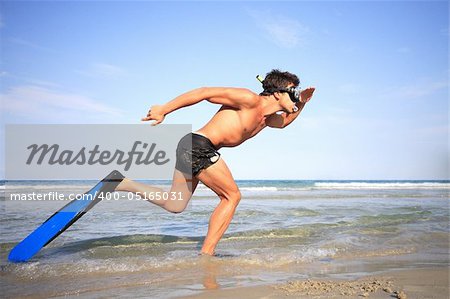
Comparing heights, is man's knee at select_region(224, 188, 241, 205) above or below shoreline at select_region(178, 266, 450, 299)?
above

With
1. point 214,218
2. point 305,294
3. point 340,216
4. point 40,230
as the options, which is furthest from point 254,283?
point 340,216

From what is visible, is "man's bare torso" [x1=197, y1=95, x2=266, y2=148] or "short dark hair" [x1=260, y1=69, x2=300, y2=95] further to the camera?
"short dark hair" [x1=260, y1=69, x2=300, y2=95]

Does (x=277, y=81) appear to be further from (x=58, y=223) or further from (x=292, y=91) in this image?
(x=58, y=223)

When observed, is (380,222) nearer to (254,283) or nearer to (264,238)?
(264,238)

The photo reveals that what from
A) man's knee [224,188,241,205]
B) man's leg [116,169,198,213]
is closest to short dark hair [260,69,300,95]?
man's knee [224,188,241,205]

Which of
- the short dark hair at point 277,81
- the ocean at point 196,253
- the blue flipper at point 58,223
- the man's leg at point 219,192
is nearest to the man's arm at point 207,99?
the short dark hair at point 277,81

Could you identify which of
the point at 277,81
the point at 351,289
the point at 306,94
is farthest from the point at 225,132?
the point at 351,289

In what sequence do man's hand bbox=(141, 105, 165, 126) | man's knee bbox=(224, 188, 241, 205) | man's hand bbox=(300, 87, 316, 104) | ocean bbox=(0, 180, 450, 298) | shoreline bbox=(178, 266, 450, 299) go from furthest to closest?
man's hand bbox=(300, 87, 316, 104), man's knee bbox=(224, 188, 241, 205), man's hand bbox=(141, 105, 165, 126), ocean bbox=(0, 180, 450, 298), shoreline bbox=(178, 266, 450, 299)

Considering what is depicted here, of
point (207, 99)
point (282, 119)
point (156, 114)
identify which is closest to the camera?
point (156, 114)

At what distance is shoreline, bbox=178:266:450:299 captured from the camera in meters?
2.96

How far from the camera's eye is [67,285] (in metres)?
3.46

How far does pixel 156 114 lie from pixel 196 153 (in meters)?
0.68

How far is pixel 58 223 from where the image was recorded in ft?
15.3

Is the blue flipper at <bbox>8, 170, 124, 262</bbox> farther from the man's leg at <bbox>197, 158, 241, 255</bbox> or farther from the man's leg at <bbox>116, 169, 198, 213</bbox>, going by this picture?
the man's leg at <bbox>197, 158, 241, 255</bbox>
